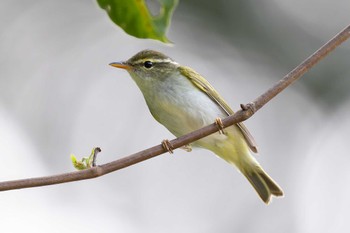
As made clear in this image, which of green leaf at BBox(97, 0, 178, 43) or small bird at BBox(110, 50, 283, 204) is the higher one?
small bird at BBox(110, 50, 283, 204)

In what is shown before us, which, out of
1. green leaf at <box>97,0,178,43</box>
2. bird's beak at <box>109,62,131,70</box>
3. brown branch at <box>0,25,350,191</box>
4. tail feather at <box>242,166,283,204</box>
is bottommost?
brown branch at <box>0,25,350,191</box>

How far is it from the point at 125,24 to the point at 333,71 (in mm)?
5516

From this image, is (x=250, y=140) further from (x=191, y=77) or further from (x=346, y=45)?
(x=346, y=45)

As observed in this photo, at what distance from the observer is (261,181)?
12.3ft

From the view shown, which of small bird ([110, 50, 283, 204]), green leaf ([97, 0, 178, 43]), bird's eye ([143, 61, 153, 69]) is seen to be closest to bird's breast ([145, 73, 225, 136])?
small bird ([110, 50, 283, 204])

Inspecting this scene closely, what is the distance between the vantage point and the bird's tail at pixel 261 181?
366 cm

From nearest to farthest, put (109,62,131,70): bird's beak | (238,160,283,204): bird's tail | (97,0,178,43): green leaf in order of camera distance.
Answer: (97,0,178,43): green leaf
(109,62,131,70): bird's beak
(238,160,283,204): bird's tail

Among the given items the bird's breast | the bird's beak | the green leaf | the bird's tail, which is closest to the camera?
the green leaf

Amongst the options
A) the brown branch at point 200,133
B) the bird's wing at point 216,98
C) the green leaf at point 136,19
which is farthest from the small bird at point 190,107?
the green leaf at point 136,19

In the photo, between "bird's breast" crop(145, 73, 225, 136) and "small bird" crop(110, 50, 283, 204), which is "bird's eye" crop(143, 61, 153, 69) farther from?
"bird's breast" crop(145, 73, 225, 136)

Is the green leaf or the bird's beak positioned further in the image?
the bird's beak

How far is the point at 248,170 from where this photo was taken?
386 centimetres

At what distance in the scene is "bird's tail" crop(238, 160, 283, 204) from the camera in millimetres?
3656

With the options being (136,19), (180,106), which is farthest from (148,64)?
(136,19)
